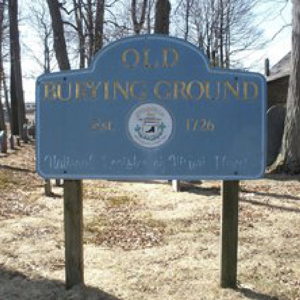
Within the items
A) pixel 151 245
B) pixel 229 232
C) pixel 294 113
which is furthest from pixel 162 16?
pixel 229 232

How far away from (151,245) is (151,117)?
2.17 m

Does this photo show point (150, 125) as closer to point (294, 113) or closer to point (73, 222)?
point (73, 222)

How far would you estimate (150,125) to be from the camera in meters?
3.80

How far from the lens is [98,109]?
151 inches

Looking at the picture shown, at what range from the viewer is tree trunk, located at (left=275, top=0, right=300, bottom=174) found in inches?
417

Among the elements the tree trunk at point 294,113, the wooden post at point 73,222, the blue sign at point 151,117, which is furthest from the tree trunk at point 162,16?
the wooden post at point 73,222

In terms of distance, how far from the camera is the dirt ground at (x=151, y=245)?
4176 millimetres

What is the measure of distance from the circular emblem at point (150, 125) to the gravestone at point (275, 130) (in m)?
8.73

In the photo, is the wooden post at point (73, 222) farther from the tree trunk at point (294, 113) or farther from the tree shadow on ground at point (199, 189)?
the tree trunk at point (294, 113)

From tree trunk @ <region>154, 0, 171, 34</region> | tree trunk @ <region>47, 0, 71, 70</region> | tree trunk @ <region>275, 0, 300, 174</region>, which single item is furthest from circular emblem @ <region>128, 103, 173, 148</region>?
tree trunk @ <region>47, 0, 71, 70</region>

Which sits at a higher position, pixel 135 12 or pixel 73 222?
pixel 135 12

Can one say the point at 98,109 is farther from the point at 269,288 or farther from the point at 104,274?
the point at 269,288

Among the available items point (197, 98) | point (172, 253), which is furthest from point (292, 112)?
point (197, 98)

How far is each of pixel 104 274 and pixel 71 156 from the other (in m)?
1.34
